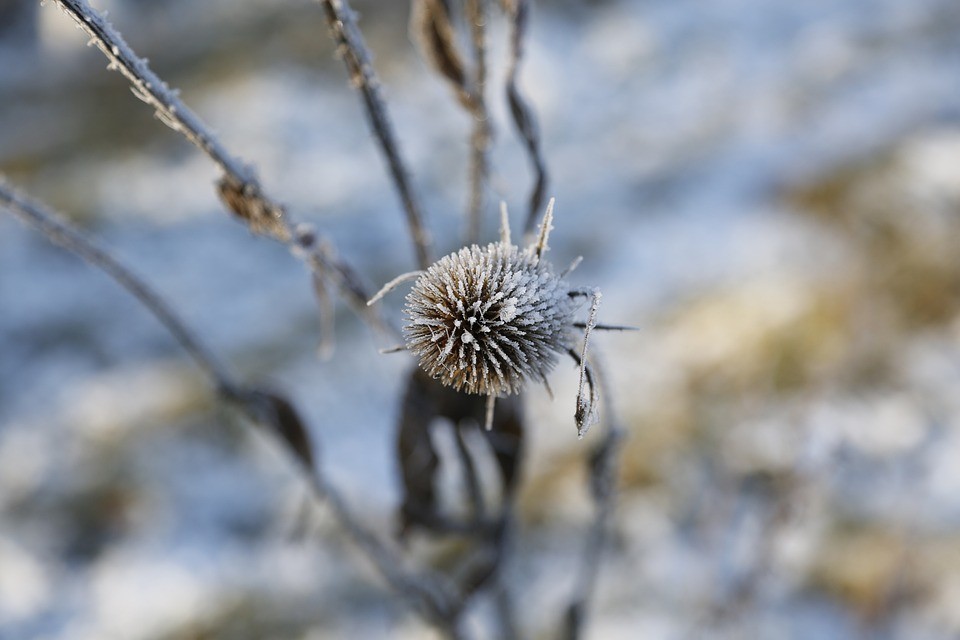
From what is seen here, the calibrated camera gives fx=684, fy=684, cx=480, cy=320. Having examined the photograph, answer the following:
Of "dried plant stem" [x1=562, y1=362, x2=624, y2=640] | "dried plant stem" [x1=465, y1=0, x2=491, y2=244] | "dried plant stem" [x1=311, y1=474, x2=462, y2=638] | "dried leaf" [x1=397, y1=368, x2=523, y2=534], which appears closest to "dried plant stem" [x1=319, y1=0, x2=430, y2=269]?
"dried plant stem" [x1=465, y1=0, x2=491, y2=244]

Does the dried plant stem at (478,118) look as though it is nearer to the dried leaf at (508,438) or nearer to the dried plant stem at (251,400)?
the dried leaf at (508,438)

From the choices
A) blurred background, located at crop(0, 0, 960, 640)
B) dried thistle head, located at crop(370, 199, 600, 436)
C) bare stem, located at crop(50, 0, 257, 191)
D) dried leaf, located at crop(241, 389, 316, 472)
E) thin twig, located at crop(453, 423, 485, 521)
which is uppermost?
blurred background, located at crop(0, 0, 960, 640)

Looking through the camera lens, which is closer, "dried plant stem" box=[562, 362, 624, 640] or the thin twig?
"dried plant stem" box=[562, 362, 624, 640]

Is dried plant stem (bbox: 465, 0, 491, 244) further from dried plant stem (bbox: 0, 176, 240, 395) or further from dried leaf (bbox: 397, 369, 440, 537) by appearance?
dried plant stem (bbox: 0, 176, 240, 395)

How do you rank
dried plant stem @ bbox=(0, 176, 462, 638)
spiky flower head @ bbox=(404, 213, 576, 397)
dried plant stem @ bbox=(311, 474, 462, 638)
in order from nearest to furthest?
spiky flower head @ bbox=(404, 213, 576, 397)
dried plant stem @ bbox=(0, 176, 462, 638)
dried plant stem @ bbox=(311, 474, 462, 638)

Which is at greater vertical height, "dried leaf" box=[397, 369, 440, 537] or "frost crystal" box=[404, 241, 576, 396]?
"dried leaf" box=[397, 369, 440, 537]

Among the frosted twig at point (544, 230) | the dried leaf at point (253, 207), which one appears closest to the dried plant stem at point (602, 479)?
the frosted twig at point (544, 230)

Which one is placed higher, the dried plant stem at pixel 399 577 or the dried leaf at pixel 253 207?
the dried leaf at pixel 253 207

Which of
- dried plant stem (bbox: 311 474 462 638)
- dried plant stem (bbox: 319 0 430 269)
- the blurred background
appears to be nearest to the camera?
dried plant stem (bbox: 319 0 430 269)

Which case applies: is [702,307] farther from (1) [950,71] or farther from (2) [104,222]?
(2) [104,222]
